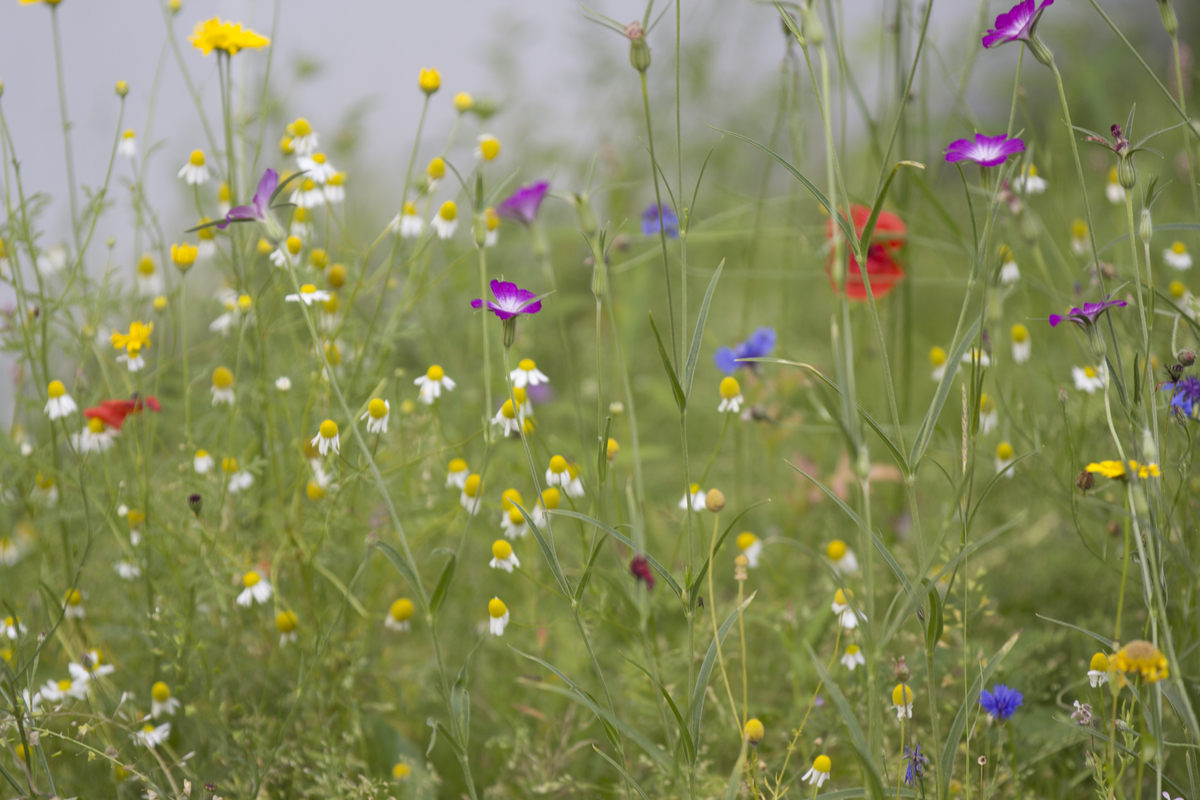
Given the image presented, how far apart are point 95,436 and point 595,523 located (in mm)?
655

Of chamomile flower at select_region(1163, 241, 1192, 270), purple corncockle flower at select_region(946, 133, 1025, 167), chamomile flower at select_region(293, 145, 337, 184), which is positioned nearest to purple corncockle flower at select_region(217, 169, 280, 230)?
chamomile flower at select_region(293, 145, 337, 184)

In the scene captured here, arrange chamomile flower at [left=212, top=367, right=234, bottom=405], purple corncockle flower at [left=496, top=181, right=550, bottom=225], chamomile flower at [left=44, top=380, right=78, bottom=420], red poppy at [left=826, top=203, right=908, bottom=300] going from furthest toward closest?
red poppy at [left=826, top=203, right=908, bottom=300] → chamomile flower at [left=212, top=367, right=234, bottom=405] → chamomile flower at [left=44, top=380, right=78, bottom=420] → purple corncockle flower at [left=496, top=181, right=550, bottom=225]

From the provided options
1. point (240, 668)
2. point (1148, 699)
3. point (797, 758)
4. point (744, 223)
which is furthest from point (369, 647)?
point (744, 223)

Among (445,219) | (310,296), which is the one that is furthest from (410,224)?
(310,296)

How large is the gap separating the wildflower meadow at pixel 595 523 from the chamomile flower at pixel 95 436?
0.6 inches

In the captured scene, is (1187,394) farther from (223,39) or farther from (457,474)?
(223,39)

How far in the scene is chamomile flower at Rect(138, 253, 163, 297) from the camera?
1.18 metres

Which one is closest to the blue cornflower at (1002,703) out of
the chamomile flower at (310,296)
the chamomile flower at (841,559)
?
the chamomile flower at (841,559)

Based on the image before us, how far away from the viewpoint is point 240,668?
0.98m

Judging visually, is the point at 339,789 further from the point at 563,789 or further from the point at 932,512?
the point at 932,512

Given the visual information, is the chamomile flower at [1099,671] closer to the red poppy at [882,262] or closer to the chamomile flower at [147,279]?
the red poppy at [882,262]

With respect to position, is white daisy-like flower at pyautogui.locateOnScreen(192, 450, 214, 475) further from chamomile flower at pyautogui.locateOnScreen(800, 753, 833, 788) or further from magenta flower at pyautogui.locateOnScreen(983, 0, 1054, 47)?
magenta flower at pyautogui.locateOnScreen(983, 0, 1054, 47)

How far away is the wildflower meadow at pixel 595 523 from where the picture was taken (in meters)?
0.65

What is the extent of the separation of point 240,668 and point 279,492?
24cm
